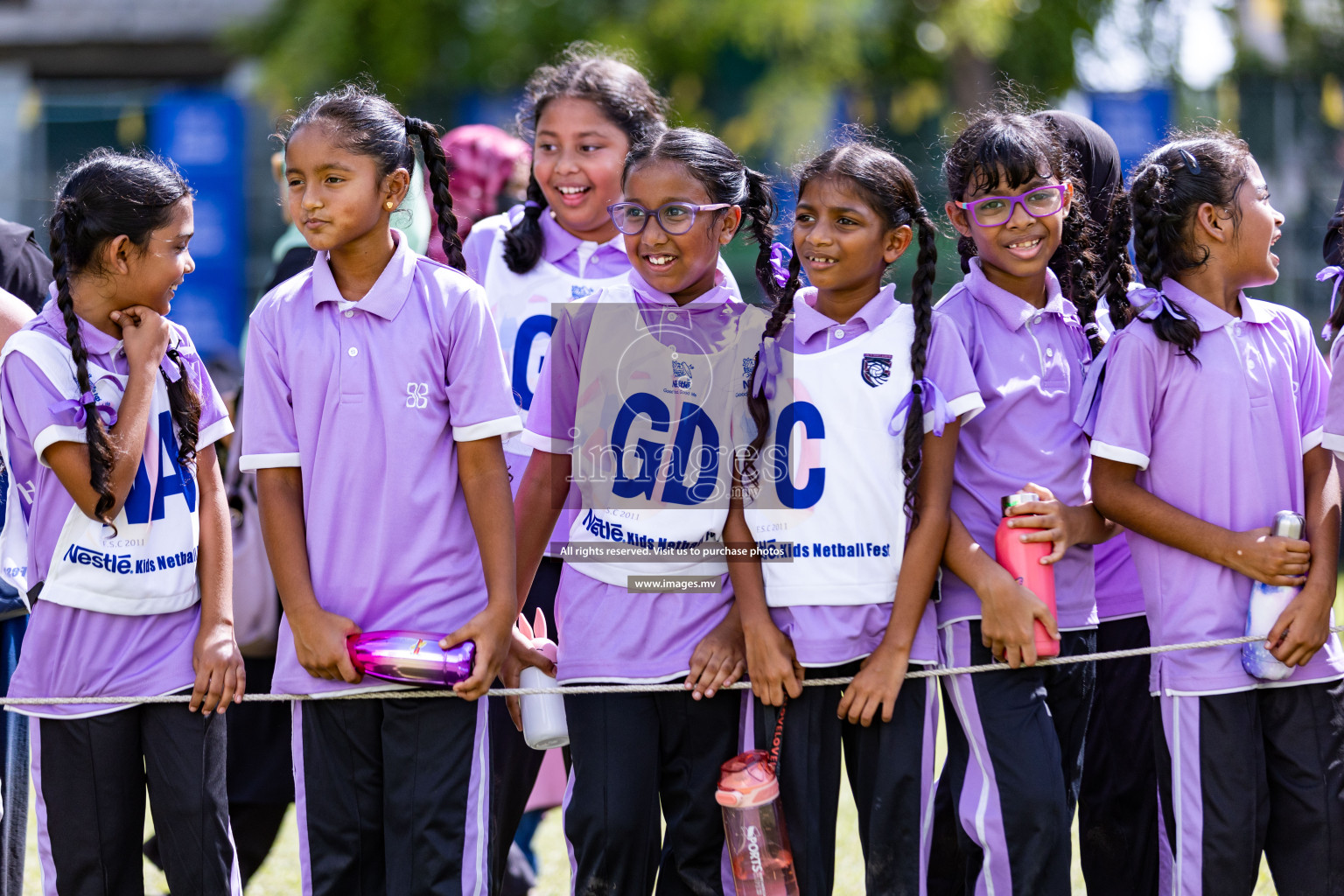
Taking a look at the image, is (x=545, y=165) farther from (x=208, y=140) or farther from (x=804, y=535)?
(x=208, y=140)

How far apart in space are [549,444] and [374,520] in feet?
1.36

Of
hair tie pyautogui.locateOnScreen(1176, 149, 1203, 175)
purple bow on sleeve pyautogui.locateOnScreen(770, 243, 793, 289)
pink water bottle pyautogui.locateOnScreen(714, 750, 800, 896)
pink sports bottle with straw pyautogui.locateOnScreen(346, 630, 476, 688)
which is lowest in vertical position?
pink water bottle pyautogui.locateOnScreen(714, 750, 800, 896)

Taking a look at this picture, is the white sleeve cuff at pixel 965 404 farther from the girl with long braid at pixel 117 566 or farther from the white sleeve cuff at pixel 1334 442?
the girl with long braid at pixel 117 566

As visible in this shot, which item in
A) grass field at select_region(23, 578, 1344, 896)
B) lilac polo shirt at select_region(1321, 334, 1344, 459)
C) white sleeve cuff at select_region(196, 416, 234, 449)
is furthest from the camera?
grass field at select_region(23, 578, 1344, 896)

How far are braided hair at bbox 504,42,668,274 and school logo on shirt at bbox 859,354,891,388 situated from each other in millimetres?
1035

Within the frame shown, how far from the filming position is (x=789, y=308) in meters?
2.85

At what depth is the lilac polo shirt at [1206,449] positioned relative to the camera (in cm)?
277

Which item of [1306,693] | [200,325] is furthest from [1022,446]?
[200,325]

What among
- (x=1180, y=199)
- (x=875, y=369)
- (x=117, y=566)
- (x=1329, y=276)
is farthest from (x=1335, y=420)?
(x=117, y=566)

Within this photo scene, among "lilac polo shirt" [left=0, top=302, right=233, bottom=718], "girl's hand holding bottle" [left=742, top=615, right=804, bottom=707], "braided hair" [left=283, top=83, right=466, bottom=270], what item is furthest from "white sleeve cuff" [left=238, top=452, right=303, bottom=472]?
"girl's hand holding bottle" [left=742, top=615, right=804, bottom=707]

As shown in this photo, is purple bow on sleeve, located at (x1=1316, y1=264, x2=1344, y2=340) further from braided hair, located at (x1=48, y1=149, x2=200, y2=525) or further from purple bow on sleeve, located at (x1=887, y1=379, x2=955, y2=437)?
braided hair, located at (x1=48, y1=149, x2=200, y2=525)

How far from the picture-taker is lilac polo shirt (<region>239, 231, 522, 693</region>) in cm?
266

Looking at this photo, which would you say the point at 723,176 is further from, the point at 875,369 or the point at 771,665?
the point at 771,665

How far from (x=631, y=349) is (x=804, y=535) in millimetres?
526
